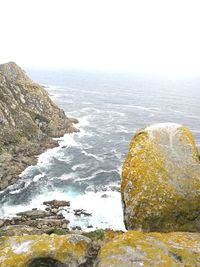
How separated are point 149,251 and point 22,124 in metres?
68.2

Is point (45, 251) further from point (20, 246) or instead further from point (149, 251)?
point (149, 251)

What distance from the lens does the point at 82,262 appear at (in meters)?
9.25

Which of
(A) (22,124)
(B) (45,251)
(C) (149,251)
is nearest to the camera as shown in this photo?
(C) (149,251)

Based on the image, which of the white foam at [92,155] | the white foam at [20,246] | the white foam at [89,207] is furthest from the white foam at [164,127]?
the white foam at [92,155]

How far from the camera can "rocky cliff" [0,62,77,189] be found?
60.1m

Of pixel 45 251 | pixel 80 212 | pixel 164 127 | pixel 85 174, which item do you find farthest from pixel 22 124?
pixel 45 251

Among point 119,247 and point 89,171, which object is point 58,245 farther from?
point 89,171

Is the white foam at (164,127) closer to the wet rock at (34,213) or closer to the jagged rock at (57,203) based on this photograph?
the wet rock at (34,213)

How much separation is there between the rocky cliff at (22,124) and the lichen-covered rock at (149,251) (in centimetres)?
4471

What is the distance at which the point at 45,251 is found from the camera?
9.37 meters

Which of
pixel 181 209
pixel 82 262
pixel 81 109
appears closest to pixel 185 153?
pixel 181 209

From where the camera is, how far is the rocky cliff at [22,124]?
6006cm

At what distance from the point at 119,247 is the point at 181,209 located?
163 inches

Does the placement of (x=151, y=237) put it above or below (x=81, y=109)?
above
